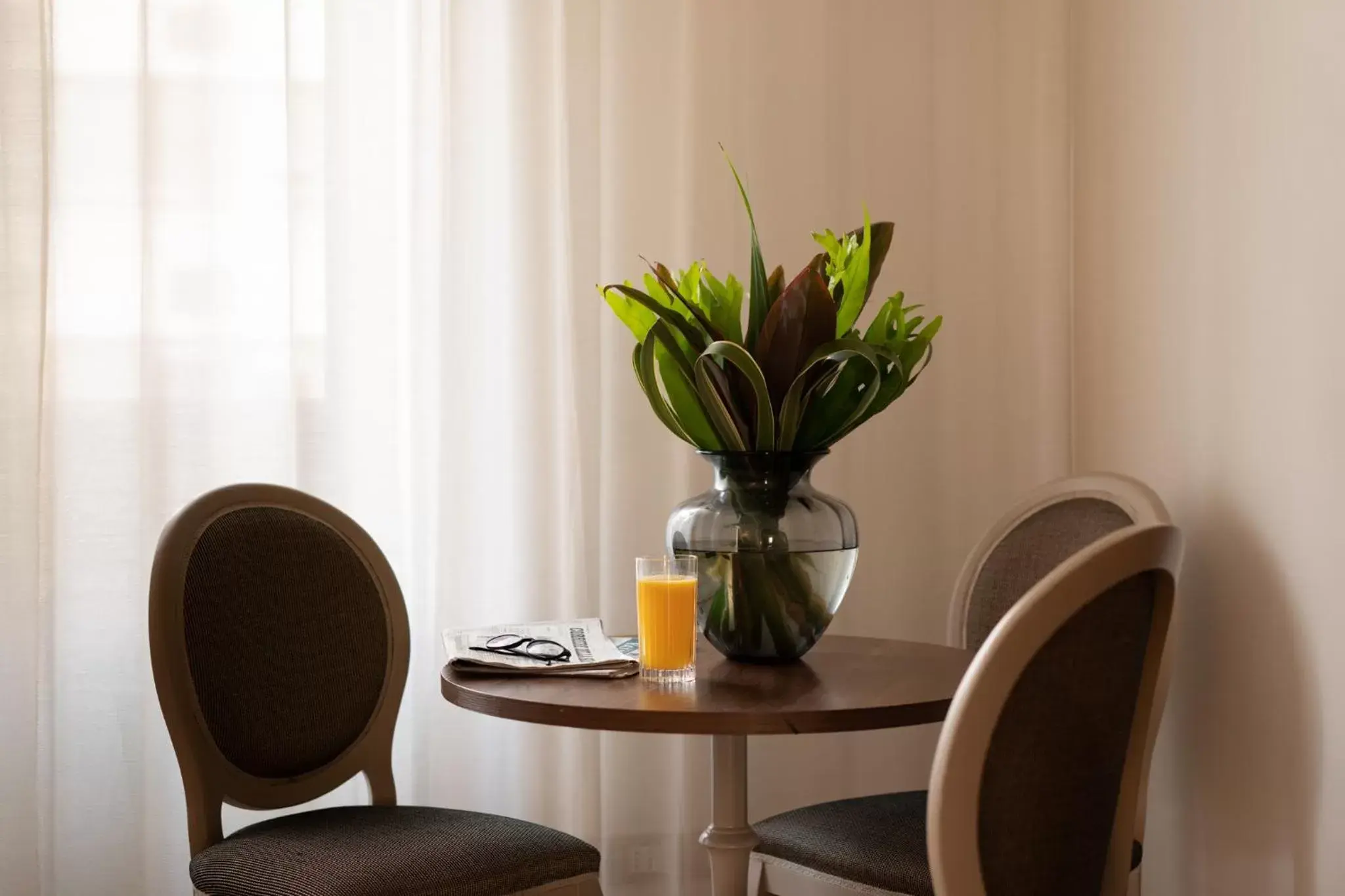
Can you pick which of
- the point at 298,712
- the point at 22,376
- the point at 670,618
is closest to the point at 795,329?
the point at 670,618

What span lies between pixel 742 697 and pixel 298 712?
77 cm

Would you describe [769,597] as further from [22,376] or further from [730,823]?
[22,376]

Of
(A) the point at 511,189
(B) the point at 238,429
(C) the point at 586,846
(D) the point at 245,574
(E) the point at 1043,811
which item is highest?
(A) the point at 511,189

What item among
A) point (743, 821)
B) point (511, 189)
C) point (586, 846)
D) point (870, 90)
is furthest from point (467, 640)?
point (870, 90)

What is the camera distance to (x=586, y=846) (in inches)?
66.5

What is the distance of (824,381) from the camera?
159 cm

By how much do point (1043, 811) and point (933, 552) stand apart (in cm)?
157

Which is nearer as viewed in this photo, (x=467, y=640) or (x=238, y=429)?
(x=467, y=640)

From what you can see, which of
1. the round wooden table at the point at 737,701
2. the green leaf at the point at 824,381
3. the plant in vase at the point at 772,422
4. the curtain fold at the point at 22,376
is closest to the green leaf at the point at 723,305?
the plant in vase at the point at 772,422

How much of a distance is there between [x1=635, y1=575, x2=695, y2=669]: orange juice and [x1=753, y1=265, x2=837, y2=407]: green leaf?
282 mm

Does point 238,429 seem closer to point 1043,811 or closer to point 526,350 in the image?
point 526,350

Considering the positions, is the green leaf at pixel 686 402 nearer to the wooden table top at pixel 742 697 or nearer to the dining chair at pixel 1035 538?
the wooden table top at pixel 742 697

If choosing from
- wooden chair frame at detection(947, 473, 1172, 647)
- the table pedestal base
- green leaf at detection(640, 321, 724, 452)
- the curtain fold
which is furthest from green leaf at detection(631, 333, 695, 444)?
the curtain fold

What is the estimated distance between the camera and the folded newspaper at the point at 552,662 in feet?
5.07
